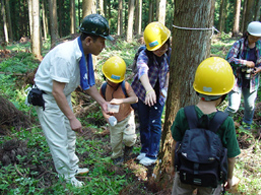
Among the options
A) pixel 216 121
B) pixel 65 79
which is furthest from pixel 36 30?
pixel 216 121

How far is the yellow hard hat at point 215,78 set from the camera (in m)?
1.90

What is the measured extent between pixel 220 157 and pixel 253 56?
336 cm

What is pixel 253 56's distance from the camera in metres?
4.39

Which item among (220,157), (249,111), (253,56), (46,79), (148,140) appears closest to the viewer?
(220,157)

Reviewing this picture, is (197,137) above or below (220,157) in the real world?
above

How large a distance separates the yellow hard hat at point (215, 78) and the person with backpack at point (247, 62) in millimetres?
2679

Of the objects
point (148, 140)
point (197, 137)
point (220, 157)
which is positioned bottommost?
point (148, 140)

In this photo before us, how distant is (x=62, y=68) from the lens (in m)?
2.56

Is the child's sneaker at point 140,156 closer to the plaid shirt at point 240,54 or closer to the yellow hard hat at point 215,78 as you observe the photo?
the yellow hard hat at point 215,78

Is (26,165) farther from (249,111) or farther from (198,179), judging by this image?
(249,111)

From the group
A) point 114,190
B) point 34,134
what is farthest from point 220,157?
point 34,134

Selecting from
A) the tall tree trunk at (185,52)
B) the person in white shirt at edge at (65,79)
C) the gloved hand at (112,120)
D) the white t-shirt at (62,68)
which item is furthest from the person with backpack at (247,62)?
the white t-shirt at (62,68)

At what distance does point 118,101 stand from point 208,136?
5.78 ft

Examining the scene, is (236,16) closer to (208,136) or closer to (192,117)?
(192,117)
